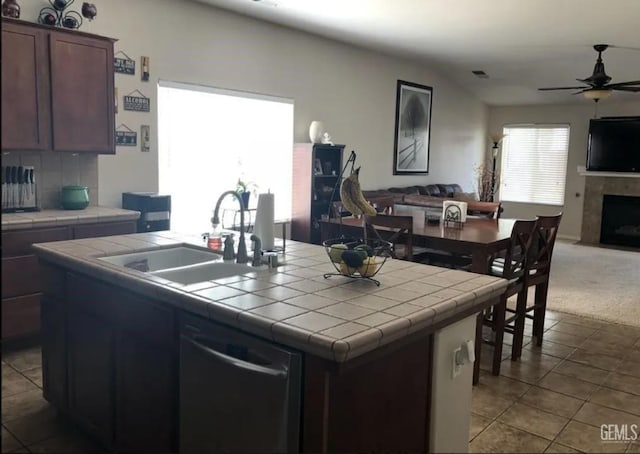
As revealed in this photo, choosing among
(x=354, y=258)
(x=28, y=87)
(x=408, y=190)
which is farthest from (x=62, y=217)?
(x=408, y=190)

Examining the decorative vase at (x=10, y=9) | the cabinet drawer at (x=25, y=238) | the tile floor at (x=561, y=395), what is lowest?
the tile floor at (x=561, y=395)

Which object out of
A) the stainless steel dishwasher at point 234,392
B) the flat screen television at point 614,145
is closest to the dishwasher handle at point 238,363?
the stainless steel dishwasher at point 234,392

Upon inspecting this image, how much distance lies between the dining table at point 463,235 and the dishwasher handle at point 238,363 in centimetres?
218

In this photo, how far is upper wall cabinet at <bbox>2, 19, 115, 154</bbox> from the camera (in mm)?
3598

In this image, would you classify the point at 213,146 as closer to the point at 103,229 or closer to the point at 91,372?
the point at 103,229

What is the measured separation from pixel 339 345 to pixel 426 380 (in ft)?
1.96

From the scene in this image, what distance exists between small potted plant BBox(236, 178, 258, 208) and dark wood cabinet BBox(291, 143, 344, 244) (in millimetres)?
615

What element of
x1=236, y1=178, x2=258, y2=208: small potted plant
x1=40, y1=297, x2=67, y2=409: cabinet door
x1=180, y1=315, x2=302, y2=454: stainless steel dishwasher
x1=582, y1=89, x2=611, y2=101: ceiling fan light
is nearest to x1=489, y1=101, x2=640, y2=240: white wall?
x1=582, y1=89, x2=611, y2=101: ceiling fan light

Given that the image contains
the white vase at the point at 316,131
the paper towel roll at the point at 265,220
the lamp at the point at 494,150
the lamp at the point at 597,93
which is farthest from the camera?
the lamp at the point at 494,150

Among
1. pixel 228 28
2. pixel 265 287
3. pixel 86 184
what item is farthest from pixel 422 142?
pixel 265 287

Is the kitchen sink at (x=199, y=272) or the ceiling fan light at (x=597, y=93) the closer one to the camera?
the kitchen sink at (x=199, y=272)

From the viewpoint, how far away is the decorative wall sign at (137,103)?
4629mm

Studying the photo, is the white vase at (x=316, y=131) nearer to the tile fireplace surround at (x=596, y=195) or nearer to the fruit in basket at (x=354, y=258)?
the fruit in basket at (x=354, y=258)

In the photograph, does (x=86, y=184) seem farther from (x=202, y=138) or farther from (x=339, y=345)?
(x=339, y=345)
